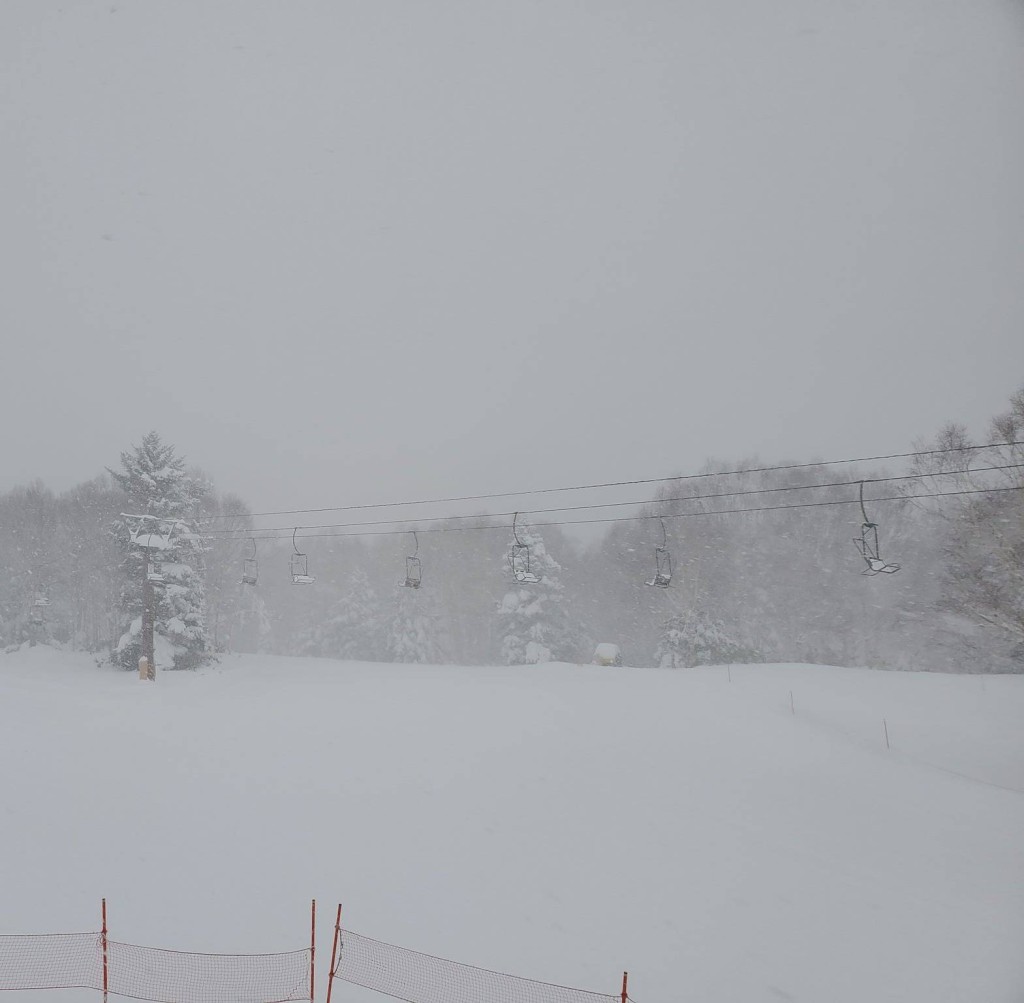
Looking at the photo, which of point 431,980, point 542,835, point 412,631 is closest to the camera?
point 431,980

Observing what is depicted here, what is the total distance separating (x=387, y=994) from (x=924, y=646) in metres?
44.1

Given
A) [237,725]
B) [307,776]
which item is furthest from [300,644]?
[307,776]

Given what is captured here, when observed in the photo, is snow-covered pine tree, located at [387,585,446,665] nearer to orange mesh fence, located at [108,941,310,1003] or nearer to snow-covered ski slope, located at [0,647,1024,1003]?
snow-covered ski slope, located at [0,647,1024,1003]

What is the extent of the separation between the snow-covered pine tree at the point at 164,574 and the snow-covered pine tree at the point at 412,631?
18886 millimetres

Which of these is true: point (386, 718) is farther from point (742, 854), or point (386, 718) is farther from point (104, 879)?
point (742, 854)

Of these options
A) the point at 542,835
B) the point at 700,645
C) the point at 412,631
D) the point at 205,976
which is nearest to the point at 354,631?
the point at 412,631

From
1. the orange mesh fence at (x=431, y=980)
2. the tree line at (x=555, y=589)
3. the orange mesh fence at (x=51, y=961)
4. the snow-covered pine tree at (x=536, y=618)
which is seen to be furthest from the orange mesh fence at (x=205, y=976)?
the snow-covered pine tree at (x=536, y=618)

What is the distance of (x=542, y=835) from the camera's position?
12.5 meters

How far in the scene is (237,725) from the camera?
17.7m

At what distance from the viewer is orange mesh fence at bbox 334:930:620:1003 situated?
7789 millimetres

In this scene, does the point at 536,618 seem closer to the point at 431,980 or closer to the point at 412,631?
the point at 412,631

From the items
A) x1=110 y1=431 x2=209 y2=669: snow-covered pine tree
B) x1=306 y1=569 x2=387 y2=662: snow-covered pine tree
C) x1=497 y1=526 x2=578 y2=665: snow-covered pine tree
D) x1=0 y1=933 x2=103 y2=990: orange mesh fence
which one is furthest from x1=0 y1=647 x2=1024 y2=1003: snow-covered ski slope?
x1=306 y1=569 x2=387 y2=662: snow-covered pine tree

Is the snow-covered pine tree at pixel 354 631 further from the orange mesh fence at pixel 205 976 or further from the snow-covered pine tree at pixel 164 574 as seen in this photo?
the orange mesh fence at pixel 205 976

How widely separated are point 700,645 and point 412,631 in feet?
74.5
